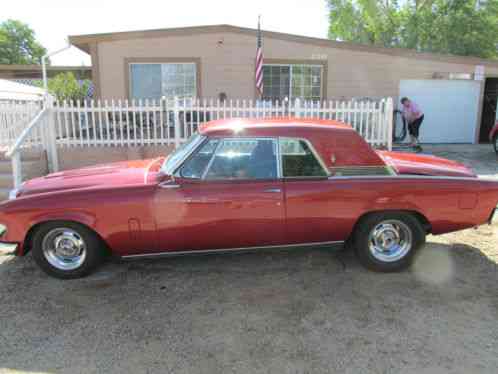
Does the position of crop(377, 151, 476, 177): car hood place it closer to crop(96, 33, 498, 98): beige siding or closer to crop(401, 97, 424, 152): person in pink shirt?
crop(401, 97, 424, 152): person in pink shirt

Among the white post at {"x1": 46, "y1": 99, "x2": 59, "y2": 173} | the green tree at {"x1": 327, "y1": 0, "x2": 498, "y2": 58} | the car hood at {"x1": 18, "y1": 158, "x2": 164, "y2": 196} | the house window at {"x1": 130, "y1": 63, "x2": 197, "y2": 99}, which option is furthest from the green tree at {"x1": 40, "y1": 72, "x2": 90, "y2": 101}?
the green tree at {"x1": 327, "y1": 0, "x2": 498, "y2": 58}

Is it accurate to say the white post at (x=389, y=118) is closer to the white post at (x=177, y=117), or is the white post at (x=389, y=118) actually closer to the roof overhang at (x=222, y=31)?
the roof overhang at (x=222, y=31)

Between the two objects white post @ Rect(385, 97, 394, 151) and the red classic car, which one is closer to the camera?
the red classic car

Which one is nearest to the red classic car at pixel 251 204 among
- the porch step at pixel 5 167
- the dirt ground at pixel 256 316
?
the dirt ground at pixel 256 316

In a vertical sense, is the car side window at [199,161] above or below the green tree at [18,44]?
below

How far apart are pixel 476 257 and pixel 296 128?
2437 millimetres

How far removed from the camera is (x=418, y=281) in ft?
12.8

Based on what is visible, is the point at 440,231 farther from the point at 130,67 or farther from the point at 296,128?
the point at 130,67

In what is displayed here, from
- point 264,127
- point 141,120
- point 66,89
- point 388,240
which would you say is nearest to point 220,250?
point 264,127

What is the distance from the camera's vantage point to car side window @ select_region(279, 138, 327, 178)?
3.90 metres

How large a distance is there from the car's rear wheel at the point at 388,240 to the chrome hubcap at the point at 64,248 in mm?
2649

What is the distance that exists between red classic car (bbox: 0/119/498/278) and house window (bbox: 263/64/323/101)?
8.67 meters

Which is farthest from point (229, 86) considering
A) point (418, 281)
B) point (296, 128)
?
point (418, 281)

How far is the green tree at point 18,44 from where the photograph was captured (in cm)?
5434
